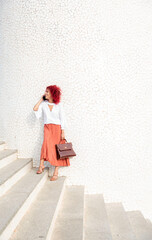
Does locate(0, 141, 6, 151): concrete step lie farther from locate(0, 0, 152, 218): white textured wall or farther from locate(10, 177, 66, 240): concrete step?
locate(10, 177, 66, 240): concrete step

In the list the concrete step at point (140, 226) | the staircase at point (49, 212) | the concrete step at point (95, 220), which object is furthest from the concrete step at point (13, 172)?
the concrete step at point (140, 226)

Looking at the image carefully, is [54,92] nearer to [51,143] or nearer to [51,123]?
[51,123]

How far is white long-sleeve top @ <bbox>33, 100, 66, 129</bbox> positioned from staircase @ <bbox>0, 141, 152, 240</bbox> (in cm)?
81

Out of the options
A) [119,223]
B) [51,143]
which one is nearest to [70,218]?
[119,223]

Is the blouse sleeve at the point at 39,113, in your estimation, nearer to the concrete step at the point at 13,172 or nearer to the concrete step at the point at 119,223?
the concrete step at the point at 13,172

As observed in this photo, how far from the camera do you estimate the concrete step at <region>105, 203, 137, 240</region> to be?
2.59m

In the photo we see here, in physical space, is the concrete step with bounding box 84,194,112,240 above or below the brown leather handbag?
below

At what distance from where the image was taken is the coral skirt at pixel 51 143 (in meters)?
3.24

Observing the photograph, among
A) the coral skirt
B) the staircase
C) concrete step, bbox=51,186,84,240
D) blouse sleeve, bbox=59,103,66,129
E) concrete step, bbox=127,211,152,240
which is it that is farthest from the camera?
blouse sleeve, bbox=59,103,66,129

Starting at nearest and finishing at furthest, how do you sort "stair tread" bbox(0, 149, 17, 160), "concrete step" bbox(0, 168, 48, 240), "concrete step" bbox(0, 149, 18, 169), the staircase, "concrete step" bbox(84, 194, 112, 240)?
"concrete step" bbox(0, 168, 48, 240), the staircase, "concrete step" bbox(84, 194, 112, 240), "concrete step" bbox(0, 149, 18, 169), "stair tread" bbox(0, 149, 17, 160)

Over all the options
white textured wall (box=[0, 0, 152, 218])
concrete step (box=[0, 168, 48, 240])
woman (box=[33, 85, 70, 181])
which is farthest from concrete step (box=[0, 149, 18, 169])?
woman (box=[33, 85, 70, 181])

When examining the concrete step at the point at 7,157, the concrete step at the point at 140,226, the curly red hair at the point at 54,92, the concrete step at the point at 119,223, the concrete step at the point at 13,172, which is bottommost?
the concrete step at the point at 140,226

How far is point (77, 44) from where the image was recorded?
11.4ft

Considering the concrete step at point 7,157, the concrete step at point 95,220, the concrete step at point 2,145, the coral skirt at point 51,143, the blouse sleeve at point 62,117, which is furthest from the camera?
the concrete step at point 2,145
